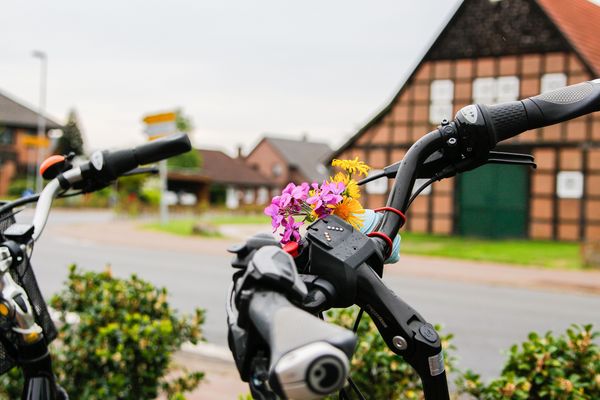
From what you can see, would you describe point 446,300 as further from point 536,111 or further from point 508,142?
point 508,142

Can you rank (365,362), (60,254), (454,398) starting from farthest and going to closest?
(60,254) < (454,398) < (365,362)

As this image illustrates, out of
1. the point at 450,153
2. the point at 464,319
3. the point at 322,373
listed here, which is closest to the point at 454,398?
the point at 450,153

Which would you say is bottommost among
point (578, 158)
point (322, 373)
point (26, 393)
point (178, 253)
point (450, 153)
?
point (178, 253)

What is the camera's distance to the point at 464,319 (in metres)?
8.66

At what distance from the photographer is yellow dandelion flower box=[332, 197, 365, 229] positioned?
4.06 ft

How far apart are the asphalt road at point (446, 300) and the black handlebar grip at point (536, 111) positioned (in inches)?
196

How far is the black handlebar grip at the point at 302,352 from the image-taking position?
2.43ft

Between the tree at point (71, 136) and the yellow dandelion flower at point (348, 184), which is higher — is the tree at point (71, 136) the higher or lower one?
the higher one

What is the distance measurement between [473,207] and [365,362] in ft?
64.5

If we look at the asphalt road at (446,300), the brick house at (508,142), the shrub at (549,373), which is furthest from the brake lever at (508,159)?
the brick house at (508,142)

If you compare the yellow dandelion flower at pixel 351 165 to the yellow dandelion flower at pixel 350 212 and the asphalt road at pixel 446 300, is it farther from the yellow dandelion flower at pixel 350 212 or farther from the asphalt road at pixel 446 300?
the asphalt road at pixel 446 300

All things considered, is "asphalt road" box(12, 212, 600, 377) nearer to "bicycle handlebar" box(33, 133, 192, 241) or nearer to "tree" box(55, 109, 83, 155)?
"bicycle handlebar" box(33, 133, 192, 241)

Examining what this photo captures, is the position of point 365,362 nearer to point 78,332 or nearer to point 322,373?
point 78,332

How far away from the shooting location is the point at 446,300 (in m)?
10.4
